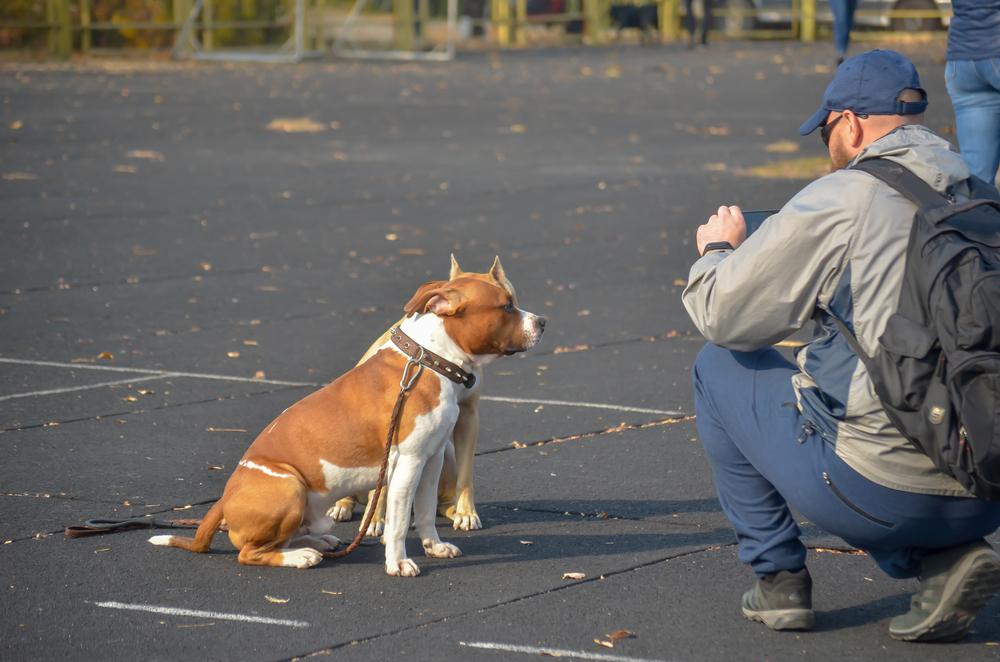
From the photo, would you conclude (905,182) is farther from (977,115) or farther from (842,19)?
(842,19)

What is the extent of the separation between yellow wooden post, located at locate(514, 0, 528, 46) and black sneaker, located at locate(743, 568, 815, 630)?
37.7 meters

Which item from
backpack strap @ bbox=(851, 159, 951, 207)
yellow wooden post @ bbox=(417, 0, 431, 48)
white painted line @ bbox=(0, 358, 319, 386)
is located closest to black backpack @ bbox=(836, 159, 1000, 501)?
backpack strap @ bbox=(851, 159, 951, 207)

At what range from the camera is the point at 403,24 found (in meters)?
36.0

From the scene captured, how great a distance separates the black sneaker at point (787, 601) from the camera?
3.68 metres

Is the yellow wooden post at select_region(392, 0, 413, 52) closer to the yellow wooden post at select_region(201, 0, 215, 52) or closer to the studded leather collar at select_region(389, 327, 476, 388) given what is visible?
the yellow wooden post at select_region(201, 0, 215, 52)

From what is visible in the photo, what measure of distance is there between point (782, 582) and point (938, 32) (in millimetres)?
33838

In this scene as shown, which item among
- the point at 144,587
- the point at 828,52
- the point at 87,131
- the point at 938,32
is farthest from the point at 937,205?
the point at 938,32

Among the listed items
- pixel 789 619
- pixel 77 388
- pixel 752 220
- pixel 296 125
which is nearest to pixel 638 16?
pixel 296 125

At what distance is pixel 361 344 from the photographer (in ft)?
25.1

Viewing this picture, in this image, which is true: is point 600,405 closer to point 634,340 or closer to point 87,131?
point 634,340

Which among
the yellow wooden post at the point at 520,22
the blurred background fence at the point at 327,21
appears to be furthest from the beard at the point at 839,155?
the yellow wooden post at the point at 520,22

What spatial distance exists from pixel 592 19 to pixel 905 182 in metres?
38.3

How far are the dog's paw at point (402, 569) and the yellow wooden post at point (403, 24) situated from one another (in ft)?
107

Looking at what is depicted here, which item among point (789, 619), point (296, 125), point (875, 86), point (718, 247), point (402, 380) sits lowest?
point (789, 619)
